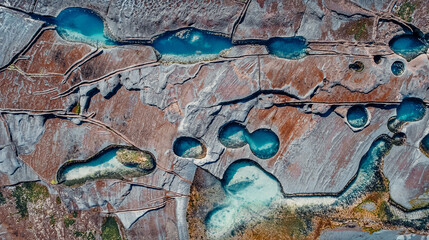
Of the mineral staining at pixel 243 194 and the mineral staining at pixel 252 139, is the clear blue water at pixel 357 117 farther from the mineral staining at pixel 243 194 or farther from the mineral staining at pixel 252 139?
the mineral staining at pixel 243 194

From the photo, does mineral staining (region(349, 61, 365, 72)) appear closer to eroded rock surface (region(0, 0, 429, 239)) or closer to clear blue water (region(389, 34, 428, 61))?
eroded rock surface (region(0, 0, 429, 239))

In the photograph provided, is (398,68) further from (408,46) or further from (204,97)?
(204,97)

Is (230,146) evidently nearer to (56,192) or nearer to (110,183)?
(110,183)

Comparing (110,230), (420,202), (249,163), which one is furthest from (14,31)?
(420,202)

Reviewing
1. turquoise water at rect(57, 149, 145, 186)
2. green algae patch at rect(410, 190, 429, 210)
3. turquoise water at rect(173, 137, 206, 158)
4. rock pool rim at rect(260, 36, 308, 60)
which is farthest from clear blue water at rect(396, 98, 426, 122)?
turquoise water at rect(57, 149, 145, 186)

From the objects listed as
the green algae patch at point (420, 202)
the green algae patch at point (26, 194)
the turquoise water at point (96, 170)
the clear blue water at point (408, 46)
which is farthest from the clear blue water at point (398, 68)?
the green algae patch at point (26, 194)

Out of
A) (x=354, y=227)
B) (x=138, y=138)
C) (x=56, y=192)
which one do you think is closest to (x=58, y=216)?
(x=56, y=192)
